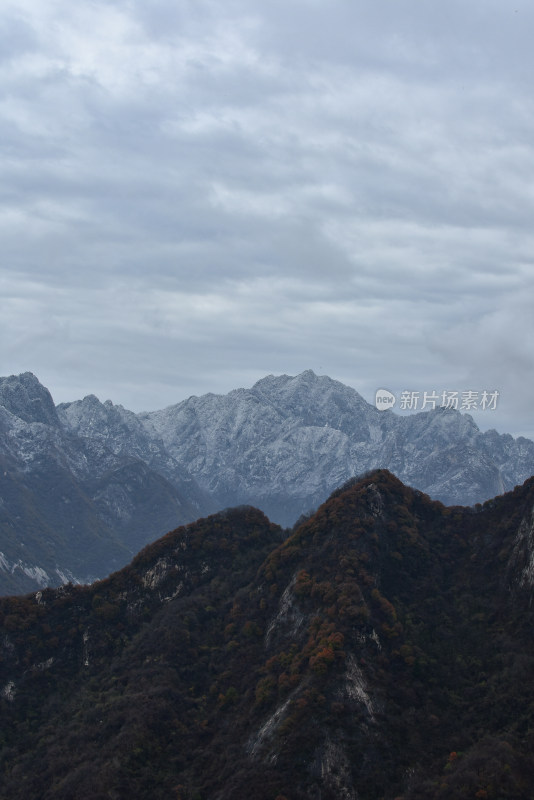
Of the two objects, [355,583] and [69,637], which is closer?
[355,583]

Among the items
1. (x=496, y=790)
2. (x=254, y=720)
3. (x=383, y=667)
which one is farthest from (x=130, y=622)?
(x=496, y=790)

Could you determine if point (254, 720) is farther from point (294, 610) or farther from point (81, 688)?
point (81, 688)

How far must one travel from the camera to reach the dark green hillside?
113688mm

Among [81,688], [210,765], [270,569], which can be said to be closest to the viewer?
[210,765]

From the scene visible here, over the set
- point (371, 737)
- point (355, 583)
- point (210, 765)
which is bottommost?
point (210, 765)

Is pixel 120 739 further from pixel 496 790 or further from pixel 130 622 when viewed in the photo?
pixel 496 790

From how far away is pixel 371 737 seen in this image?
116250 millimetres

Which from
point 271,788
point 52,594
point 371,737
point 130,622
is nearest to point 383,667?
point 371,737

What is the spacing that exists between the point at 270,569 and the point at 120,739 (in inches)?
1943

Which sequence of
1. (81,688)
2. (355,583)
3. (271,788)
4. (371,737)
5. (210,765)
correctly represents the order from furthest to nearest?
(81,688), (355,583), (210,765), (371,737), (271,788)

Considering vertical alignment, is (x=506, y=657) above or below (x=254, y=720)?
above

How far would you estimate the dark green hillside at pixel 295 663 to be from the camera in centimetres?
11369

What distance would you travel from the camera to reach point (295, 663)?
5246 inches

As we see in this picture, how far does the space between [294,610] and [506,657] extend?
41140 millimetres
